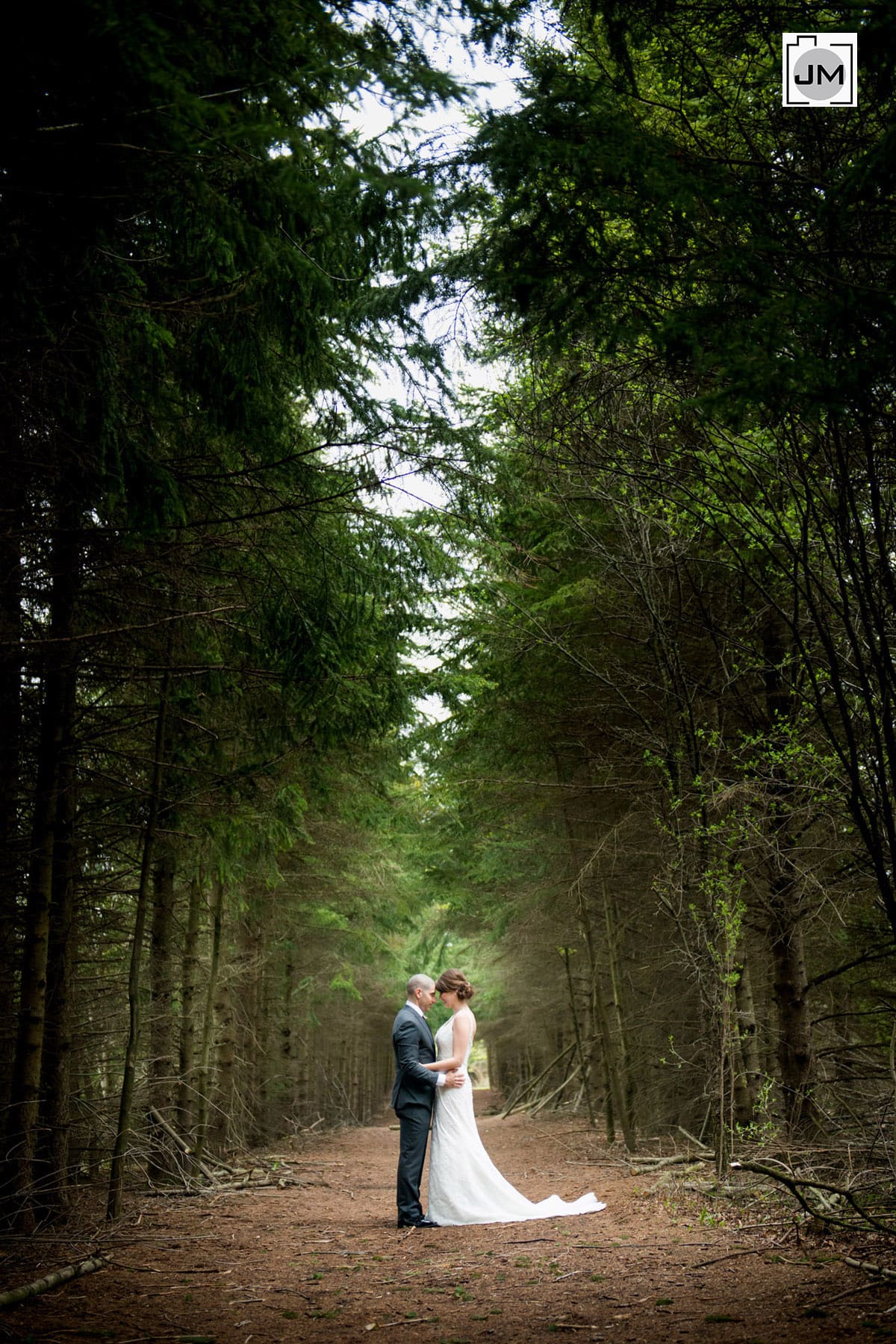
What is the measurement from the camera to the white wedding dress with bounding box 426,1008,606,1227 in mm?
7648

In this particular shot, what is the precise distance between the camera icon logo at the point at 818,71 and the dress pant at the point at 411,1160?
24.7ft

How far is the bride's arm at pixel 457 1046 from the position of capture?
821 centimetres

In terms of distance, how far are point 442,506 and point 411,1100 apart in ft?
16.7

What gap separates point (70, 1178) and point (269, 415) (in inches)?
250

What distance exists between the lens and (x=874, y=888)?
8.50m

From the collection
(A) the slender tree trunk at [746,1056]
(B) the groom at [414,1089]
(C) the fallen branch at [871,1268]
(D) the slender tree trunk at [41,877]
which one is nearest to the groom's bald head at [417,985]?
(B) the groom at [414,1089]

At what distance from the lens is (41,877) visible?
666cm

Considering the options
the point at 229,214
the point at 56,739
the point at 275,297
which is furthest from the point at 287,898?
the point at 229,214

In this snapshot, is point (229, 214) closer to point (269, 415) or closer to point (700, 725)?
point (269, 415)

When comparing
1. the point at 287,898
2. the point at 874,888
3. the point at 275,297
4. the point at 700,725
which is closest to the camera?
the point at 275,297

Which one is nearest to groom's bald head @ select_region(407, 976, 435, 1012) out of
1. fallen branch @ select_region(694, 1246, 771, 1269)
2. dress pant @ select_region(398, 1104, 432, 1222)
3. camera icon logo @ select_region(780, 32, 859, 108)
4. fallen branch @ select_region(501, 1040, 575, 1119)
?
dress pant @ select_region(398, 1104, 432, 1222)

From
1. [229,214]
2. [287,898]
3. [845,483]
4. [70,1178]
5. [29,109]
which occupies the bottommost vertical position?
[70,1178]

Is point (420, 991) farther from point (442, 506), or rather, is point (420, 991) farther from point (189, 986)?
point (442, 506)

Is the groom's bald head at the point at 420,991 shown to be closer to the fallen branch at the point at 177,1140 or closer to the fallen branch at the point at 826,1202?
the fallen branch at the point at 177,1140
